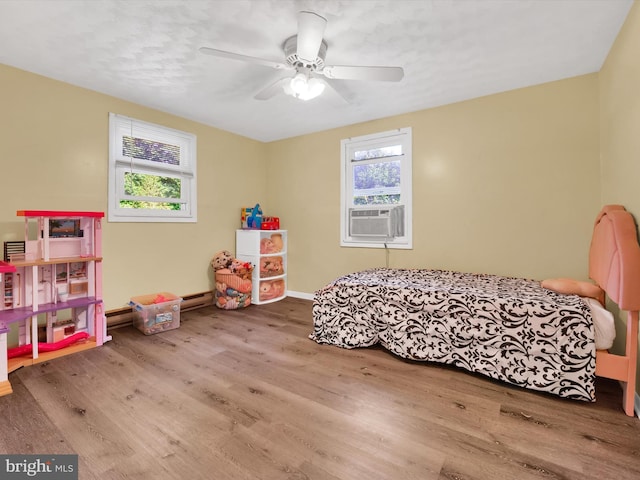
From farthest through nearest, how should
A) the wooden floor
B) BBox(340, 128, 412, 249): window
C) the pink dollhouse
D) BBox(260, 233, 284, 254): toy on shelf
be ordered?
BBox(260, 233, 284, 254): toy on shelf
BBox(340, 128, 412, 249): window
the pink dollhouse
the wooden floor

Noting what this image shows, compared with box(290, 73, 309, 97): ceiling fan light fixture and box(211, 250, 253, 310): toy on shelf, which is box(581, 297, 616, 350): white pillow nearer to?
box(290, 73, 309, 97): ceiling fan light fixture

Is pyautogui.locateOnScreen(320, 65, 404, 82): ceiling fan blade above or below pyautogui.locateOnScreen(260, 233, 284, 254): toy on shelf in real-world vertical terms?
above

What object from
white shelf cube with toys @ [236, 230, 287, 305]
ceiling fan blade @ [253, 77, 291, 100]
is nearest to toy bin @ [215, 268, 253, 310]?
white shelf cube with toys @ [236, 230, 287, 305]

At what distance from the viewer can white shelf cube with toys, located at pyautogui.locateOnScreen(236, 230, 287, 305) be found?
168 inches

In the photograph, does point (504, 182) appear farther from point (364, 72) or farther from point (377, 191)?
point (364, 72)

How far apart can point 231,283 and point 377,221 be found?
6.85 ft

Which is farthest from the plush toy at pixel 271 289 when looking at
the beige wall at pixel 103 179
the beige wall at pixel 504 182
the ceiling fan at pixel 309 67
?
the ceiling fan at pixel 309 67

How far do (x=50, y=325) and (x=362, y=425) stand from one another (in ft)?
9.18

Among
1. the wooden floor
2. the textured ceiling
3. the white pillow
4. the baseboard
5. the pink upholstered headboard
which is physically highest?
the textured ceiling

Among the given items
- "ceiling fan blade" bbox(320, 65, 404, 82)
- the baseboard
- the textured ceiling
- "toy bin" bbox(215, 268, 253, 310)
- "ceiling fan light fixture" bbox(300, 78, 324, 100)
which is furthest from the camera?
the baseboard

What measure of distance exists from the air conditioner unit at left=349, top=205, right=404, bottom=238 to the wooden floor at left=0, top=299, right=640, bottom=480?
5.42ft

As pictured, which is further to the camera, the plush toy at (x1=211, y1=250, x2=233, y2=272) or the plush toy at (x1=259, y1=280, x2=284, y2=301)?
the plush toy at (x1=259, y1=280, x2=284, y2=301)

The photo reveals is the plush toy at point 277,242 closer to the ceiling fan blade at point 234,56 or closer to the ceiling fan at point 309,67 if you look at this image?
the ceiling fan at point 309,67

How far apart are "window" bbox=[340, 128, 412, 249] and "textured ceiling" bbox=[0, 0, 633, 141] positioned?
66cm
